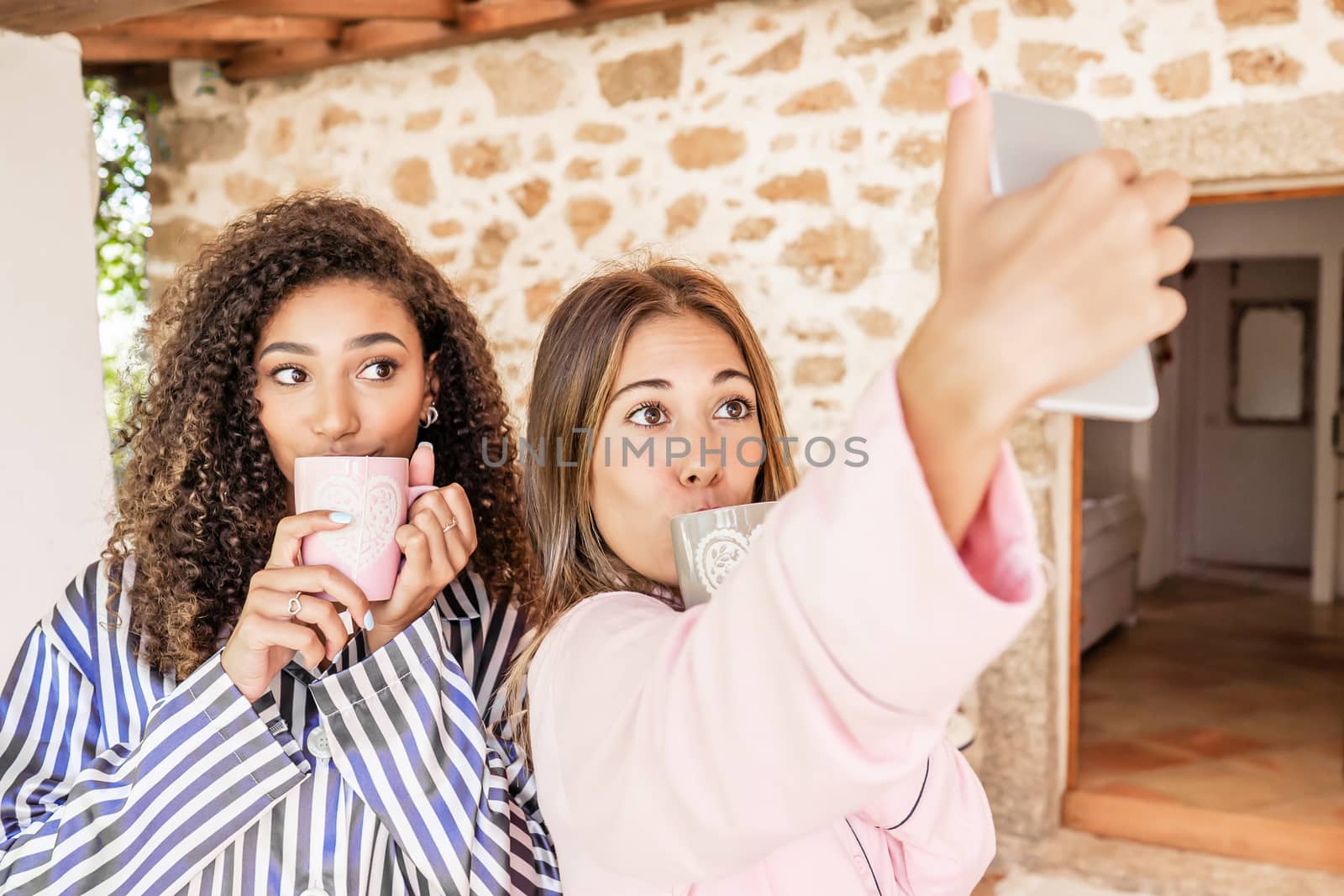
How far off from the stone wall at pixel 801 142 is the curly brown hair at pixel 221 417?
2118mm

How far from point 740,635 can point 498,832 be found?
658 millimetres

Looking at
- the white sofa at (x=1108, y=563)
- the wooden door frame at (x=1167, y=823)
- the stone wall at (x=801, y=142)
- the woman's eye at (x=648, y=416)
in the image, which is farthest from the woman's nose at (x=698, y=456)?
the white sofa at (x=1108, y=563)

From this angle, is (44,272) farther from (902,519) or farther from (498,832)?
(902,519)

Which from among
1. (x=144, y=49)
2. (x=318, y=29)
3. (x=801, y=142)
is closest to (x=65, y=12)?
(x=318, y=29)

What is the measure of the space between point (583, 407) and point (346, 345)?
10.7 inches

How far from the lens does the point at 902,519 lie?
45cm

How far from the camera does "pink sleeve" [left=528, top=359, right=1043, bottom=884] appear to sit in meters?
0.45

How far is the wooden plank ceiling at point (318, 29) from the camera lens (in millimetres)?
3240

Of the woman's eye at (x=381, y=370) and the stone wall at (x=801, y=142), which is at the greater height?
the stone wall at (x=801, y=142)

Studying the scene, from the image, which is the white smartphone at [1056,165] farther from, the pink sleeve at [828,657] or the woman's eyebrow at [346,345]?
the woman's eyebrow at [346,345]

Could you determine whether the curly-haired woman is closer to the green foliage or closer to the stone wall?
the stone wall

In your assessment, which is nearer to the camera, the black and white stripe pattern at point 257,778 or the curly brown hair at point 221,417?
the black and white stripe pattern at point 257,778

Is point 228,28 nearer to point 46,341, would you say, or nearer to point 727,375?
point 46,341

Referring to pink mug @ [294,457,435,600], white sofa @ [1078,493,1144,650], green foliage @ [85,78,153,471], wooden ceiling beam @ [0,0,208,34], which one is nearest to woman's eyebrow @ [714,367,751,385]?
pink mug @ [294,457,435,600]
